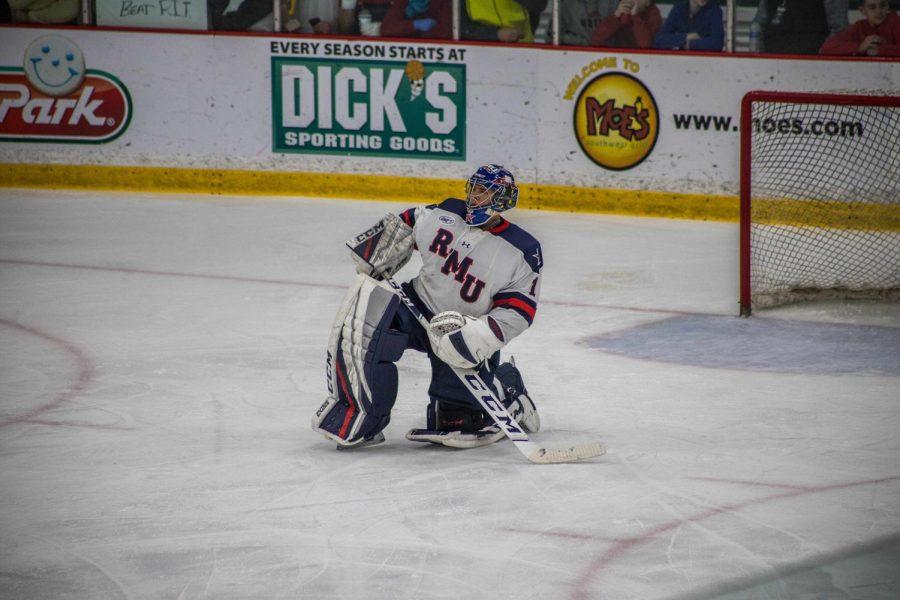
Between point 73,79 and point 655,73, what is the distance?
4272 mm

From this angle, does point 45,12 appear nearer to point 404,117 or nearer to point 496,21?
point 404,117

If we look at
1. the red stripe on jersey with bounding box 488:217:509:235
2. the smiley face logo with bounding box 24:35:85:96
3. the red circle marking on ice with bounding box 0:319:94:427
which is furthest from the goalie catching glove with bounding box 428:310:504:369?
the smiley face logo with bounding box 24:35:85:96

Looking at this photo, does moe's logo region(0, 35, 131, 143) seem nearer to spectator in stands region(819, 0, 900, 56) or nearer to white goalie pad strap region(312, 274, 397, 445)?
spectator in stands region(819, 0, 900, 56)

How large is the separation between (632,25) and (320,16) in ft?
7.36

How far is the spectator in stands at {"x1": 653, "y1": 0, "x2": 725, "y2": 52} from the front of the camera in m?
9.34

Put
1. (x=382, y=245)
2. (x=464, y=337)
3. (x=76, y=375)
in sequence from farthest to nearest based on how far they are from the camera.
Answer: (x=76, y=375) < (x=382, y=245) < (x=464, y=337)

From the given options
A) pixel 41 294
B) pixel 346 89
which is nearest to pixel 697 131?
pixel 346 89

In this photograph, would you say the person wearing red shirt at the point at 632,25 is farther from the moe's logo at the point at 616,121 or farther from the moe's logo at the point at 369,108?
the moe's logo at the point at 369,108

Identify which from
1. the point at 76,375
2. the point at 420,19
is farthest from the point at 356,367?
the point at 420,19

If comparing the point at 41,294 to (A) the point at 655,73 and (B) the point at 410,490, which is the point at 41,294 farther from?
(A) the point at 655,73

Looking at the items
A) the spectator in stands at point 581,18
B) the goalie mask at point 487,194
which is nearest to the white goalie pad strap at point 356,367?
the goalie mask at point 487,194

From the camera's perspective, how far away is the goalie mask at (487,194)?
4.87 meters

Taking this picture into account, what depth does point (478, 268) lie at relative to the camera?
4.91 meters

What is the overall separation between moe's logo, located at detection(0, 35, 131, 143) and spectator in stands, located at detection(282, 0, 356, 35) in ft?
4.53
